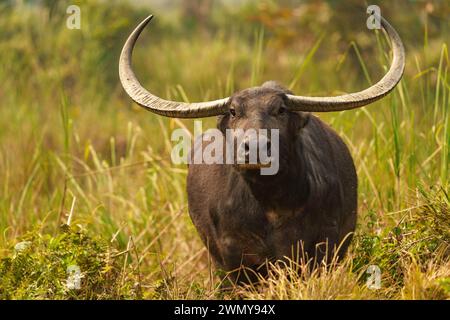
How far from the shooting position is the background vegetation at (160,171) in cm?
607

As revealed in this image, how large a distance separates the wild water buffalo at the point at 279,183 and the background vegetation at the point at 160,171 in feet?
0.73

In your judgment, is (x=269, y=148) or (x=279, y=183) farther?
(x=279, y=183)

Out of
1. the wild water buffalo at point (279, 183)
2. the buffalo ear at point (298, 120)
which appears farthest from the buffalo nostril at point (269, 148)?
the buffalo ear at point (298, 120)

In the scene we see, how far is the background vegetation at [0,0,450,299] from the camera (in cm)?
607

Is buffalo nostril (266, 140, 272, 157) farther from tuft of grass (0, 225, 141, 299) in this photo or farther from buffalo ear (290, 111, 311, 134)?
tuft of grass (0, 225, 141, 299)

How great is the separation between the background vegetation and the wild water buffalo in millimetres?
222

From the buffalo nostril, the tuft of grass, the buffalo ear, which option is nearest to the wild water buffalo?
the buffalo ear

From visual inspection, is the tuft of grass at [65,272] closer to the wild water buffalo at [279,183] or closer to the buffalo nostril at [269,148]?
the wild water buffalo at [279,183]

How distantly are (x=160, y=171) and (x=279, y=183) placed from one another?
275 cm

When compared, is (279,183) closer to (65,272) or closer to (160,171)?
(65,272)

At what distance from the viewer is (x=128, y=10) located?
20078 millimetres

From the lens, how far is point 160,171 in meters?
8.60

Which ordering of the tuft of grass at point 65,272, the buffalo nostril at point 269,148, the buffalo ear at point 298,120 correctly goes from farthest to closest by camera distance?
1. the buffalo ear at point 298,120
2. the tuft of grass at point 65,272
3. the buffalo nostril at point 269,148

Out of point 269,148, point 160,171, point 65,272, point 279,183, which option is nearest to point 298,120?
point 279,183
